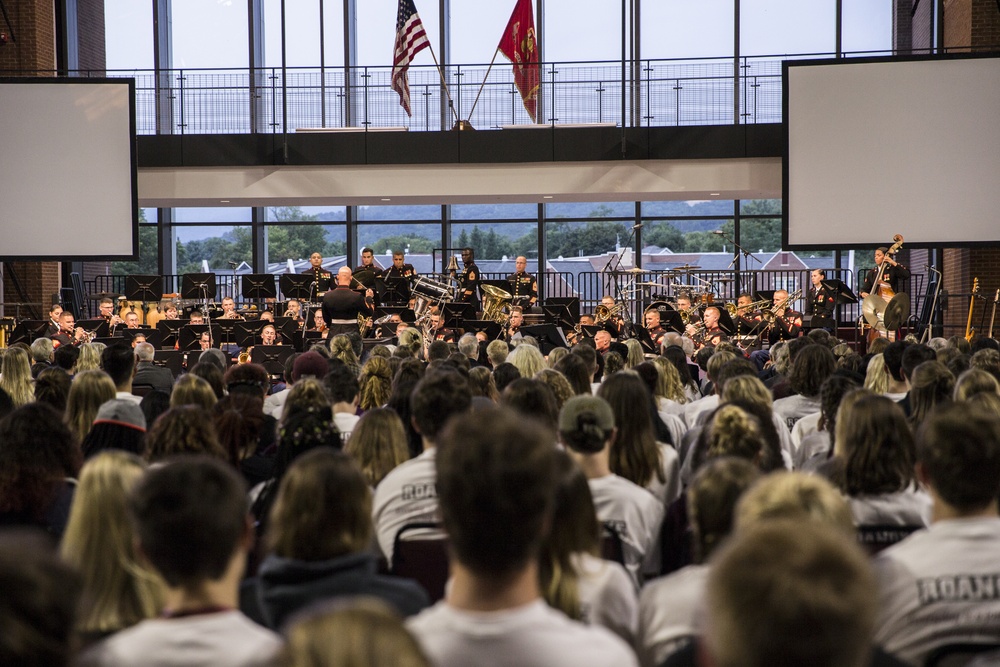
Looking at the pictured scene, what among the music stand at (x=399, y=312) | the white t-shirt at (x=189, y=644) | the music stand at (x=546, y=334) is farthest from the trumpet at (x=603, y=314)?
the white t-shirt at (x=189, y=644)

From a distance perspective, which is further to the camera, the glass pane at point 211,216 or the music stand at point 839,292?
the glass pane at point 211,216

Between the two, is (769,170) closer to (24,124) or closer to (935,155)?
(935,155)

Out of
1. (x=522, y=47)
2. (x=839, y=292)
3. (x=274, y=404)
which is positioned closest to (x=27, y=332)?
(x=274, y=404)

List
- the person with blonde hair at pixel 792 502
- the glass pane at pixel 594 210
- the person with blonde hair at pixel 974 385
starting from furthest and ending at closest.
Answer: the glass pane at pixel 594 210
the person with blonde hair at pixel 974 385
the person with blonde hair at pixel 792 502

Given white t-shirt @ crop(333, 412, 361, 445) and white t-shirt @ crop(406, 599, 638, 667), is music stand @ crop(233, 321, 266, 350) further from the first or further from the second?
white t-shirt @ crop(406, 599, 638, 667)

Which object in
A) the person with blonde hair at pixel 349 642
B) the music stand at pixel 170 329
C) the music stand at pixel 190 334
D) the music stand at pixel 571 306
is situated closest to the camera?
the person with blonde hair at pixel 349 642

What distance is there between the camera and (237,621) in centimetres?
192

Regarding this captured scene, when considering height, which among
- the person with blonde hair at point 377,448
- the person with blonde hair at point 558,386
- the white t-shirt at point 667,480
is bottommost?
the white t-shirt at point 667,480

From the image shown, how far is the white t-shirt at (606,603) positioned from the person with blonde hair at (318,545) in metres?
0.41

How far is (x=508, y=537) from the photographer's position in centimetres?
183

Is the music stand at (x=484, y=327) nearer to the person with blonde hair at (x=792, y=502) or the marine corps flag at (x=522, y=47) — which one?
the marine corps flag at (x=522, y=47)

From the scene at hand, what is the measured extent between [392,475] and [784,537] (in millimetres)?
2494

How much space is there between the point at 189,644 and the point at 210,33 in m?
22.9

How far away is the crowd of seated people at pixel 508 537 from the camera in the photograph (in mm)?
1333
